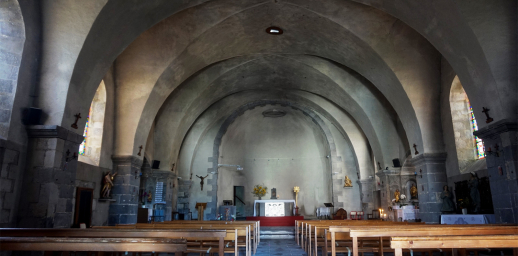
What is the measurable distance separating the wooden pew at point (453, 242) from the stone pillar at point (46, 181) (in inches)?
260

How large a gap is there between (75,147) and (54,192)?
1.20m

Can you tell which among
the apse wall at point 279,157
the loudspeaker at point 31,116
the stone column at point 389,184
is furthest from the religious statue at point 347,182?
the loudspeaker at point 31,116

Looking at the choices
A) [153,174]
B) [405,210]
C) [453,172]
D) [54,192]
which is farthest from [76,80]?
[405,210]

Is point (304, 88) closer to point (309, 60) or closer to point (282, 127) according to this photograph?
point (309, 60)

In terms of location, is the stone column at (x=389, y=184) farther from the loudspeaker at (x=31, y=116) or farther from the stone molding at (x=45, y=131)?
the loudspeaker at (x=31, y=116)

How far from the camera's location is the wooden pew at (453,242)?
2.92m

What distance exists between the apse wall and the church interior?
1425 millimetres

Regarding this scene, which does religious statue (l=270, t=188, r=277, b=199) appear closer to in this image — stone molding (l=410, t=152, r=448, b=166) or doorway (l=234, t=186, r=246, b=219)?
doorway (l=234, t=186, r=246, b=219)

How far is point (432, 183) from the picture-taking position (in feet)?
36.1

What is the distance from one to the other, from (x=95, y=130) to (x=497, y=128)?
35.0ft

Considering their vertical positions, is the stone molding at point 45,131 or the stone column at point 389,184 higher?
the stone molding at point 45,131

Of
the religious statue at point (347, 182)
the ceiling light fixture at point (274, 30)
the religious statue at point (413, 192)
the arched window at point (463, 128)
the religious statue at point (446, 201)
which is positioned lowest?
the religious statue at point (446, 201)

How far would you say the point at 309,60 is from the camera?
46.9 feet

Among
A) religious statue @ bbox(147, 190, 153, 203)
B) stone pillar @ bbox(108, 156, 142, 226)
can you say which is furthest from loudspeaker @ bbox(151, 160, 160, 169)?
stone pillar @ bbox(108, 156, 142, 226)
